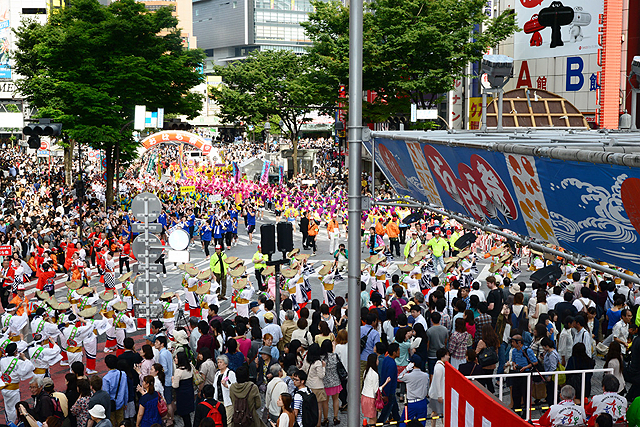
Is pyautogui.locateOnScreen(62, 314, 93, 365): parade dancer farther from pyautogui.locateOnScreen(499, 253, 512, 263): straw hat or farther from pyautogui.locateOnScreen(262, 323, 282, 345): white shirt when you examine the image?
pyautogui.locateOnScreen(499, 253, 512, 263): straw hat

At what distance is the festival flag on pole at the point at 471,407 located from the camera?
22.3ft

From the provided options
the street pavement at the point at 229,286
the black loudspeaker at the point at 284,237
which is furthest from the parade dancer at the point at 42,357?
the black loudspeaker at the point at 284,237

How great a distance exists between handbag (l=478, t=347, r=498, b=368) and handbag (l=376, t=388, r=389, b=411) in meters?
1.56

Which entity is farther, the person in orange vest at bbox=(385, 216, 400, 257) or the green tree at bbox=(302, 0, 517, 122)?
the green tree at bbox=(302, 0, 517, 122)

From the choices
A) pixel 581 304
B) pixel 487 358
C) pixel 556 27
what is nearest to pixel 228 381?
pixel 487 358

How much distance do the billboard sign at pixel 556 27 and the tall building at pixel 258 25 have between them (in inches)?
4268

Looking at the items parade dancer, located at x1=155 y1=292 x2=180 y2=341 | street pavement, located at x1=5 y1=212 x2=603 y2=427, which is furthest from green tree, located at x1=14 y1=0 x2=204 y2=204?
parade dancer, located at x1=155 y1=292 x2=180 y2=341

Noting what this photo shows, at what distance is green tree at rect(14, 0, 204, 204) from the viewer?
3244 centimetres

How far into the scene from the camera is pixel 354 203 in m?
7.46

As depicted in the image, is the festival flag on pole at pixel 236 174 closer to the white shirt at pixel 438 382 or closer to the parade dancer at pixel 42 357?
the parade dancer at pixel 42 357

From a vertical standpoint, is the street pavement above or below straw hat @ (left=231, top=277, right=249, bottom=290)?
below

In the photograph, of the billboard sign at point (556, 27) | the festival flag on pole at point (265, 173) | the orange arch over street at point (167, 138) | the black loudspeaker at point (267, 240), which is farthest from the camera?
the festival flag on pole at point (265, 173)

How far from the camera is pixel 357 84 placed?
7.25m

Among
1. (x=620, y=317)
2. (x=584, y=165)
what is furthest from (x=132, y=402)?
(x=620, y=317)
